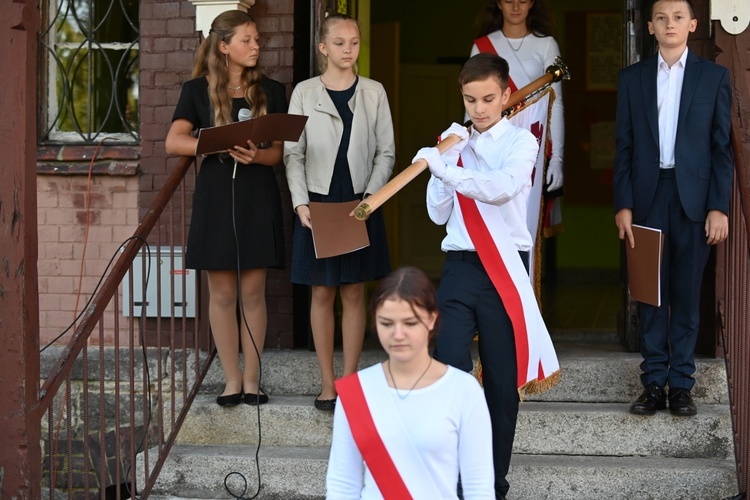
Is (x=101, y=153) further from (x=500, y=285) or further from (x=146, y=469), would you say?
(x=500, y=285)

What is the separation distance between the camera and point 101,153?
6.57 metres

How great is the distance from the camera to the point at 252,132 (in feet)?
16.9

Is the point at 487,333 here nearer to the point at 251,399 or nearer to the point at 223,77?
the point at 251,399

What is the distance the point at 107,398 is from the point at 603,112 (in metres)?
6.39

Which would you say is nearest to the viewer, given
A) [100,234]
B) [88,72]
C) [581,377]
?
[581,377]

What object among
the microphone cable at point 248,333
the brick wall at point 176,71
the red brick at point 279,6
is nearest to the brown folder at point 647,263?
the microphone cable at point 248,333

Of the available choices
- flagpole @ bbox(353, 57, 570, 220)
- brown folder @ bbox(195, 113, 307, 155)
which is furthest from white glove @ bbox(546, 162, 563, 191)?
brown folder @ bbox(195, 113, 307, 155)

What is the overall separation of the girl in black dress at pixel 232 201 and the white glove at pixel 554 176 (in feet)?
4.47

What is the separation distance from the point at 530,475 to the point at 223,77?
2318 mm

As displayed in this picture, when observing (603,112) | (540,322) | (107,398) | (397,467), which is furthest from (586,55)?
(397,467)

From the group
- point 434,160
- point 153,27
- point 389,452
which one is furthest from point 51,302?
point 389,452

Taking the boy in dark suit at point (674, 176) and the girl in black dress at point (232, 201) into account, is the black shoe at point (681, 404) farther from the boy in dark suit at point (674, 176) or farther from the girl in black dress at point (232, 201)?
the girl in black dress at point (232, 201)

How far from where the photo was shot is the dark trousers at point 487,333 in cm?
443

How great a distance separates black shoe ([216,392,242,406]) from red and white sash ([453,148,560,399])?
5.03 feet
